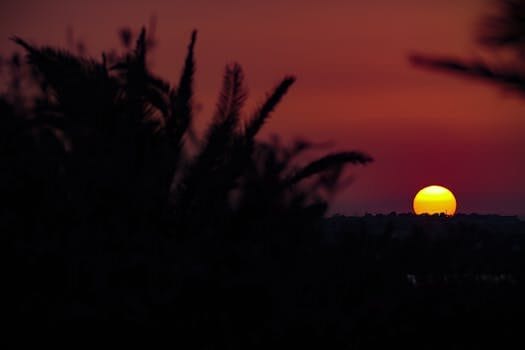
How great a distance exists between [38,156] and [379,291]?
4.32 metres

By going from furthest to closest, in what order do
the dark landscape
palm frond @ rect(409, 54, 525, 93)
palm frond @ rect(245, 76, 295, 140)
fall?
palm frond @ rect(245, 76, 295, 140) < the dark landscape < palm frond @ rect(409, 54, 525, 93)

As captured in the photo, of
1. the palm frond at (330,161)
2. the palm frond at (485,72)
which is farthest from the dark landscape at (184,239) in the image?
the palm frond at (485,72)

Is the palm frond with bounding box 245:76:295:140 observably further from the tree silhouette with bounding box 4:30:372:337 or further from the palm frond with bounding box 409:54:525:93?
the palm frond with bounding box 409:54:525:93

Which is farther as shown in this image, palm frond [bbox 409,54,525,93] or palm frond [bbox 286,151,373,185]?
palm frond [bbox 286,151,373,185]

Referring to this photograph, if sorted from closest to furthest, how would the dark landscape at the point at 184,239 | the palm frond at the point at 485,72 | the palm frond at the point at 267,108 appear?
1. the palm frond at the point at 485,72
2. the dark landscape at the point at 184,239
3. the palm frond at the point at 267,108

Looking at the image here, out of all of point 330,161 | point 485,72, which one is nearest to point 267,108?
point 330,161

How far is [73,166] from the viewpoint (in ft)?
30.9

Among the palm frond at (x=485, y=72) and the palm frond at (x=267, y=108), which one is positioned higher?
the palm frond at (x=267, y=108)

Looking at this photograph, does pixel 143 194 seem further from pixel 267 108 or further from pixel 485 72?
pixel 485 72

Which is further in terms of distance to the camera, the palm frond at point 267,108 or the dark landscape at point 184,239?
the palm frond at point 267,108

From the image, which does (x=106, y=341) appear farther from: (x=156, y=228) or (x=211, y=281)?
(x=156, y=228)

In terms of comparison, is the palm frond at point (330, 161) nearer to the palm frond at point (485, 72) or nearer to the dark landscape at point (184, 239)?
the dark landscape at point (184, 239)

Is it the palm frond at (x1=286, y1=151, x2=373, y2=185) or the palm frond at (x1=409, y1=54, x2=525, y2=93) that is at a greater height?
the palm frond at (x1=286, y1=151, x2=373, y2=185)

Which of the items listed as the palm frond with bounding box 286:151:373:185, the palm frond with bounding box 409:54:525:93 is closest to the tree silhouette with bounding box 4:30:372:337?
the palm frond with bounding box 286:151:373:185
